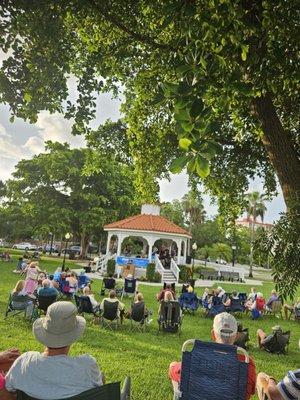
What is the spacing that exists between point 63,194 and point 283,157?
43088mm

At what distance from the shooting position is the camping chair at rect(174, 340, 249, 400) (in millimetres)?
3930

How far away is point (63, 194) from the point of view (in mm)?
46312

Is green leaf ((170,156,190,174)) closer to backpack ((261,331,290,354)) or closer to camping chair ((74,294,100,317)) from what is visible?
backpack ((261,331,290,354))

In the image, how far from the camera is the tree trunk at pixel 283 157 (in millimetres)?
4824

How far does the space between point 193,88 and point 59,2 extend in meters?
3.59

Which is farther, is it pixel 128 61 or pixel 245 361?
pixel 128 61

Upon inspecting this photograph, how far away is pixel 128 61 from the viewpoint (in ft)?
25.8

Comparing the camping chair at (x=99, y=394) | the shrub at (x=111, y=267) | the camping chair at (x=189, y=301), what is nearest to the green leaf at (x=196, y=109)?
the camping chair at (x=99, y=394)

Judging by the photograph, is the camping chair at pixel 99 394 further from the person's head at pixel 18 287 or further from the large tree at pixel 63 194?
the large tree at pixel 63 194

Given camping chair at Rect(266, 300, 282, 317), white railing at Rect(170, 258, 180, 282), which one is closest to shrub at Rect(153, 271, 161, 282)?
white railing at Rect(170, 258, 180, 282)

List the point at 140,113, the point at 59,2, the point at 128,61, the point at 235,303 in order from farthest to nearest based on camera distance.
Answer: the point at 235,303 < the point at 140,113 < the point at 128,61 < the point at 59,2

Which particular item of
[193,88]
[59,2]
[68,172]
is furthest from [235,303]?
[68,172]

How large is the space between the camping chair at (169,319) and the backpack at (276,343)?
2.43 metres

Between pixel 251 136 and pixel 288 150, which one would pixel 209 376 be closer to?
pixel 288 150
